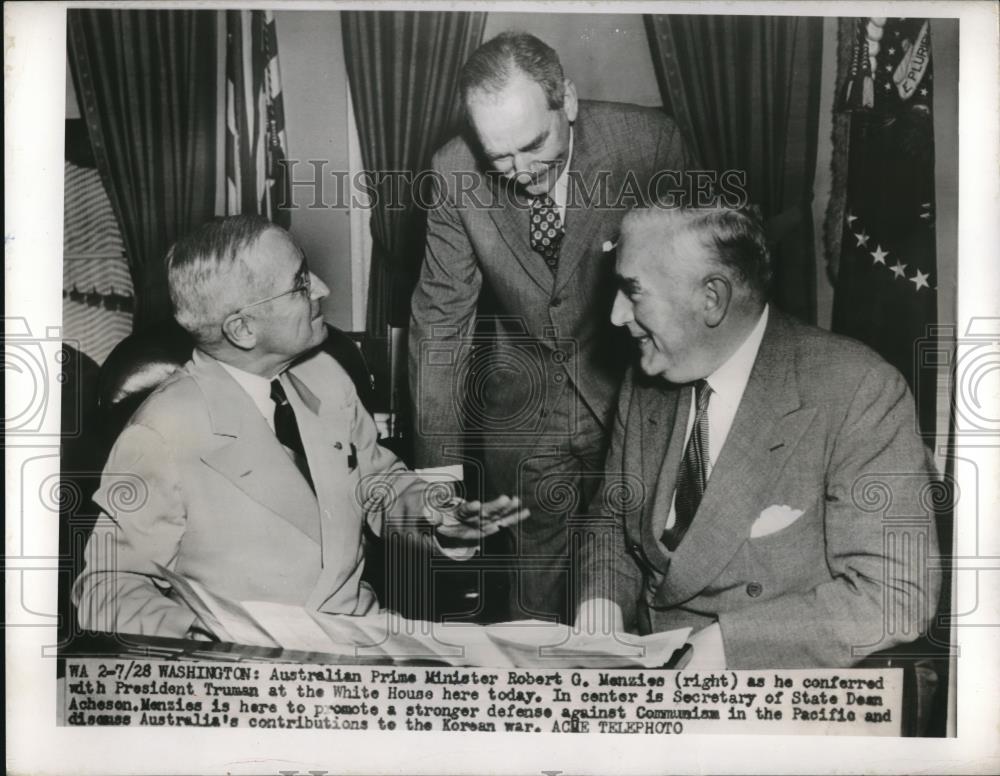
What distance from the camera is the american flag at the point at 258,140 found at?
382 centimetres

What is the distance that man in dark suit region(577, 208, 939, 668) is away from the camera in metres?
3.69

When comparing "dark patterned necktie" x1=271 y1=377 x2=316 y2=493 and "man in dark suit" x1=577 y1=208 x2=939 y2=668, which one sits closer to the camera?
"man in dark suit" x1=577 y1=208 x2=939 y2=668

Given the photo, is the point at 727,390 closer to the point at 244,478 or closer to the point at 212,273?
the point at 244,478

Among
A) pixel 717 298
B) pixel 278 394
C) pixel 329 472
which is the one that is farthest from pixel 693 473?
pixel 278 394

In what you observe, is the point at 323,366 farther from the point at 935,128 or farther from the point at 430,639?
the point at 935,128

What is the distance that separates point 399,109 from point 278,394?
3.92 ft

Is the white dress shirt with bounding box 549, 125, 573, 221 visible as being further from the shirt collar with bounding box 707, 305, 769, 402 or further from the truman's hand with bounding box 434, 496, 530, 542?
the truman's hand with bounding box 434, 496, 530, 542

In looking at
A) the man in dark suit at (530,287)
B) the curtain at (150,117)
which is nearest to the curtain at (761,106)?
the man in dark suit at (530,287)

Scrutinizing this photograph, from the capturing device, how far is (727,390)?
373 centimetres

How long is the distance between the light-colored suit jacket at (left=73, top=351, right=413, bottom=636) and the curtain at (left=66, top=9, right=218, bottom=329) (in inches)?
17.8

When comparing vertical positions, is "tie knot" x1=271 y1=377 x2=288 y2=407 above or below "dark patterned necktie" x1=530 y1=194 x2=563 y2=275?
below

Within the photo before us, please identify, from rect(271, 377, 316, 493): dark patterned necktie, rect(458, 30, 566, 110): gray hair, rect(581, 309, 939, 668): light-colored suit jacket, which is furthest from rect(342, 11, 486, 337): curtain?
rect(581, 309, 939, 668): light-colored suit jacket

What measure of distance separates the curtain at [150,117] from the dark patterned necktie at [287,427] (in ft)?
1.83
